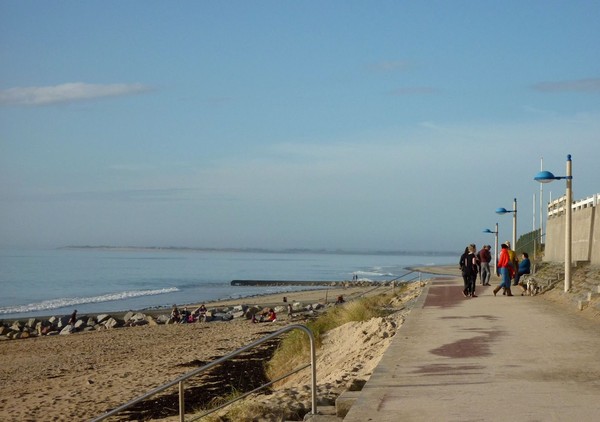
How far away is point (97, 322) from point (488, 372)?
31815 mm

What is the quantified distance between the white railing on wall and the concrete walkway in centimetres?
975

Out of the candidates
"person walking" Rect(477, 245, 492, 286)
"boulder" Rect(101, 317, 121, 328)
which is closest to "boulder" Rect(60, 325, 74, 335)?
"boulder" Rect(101, 317, 121, 328)

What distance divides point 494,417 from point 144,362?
1760 centimetres

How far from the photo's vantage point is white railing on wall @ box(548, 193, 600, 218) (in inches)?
1063

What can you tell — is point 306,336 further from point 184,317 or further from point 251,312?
point 251,312

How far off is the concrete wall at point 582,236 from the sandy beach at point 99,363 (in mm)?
7034

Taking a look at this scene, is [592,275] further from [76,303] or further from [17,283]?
[17,283]

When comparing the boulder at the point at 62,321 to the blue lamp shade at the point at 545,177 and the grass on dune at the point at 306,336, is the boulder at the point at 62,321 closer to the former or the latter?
the grass on dune at the point at 306,336

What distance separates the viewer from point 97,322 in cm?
3997

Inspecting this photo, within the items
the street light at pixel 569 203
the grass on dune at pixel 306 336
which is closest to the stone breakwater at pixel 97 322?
the grass on dune at pixel 306 336

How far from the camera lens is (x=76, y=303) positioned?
57969 mm

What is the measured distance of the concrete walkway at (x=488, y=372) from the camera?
827cm

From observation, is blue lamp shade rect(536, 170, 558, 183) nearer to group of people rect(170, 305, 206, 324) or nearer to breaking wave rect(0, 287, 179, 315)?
group of people rect(170, 305, 206, 324)

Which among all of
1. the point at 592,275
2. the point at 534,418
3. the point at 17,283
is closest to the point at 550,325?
the point at 592,275
